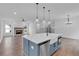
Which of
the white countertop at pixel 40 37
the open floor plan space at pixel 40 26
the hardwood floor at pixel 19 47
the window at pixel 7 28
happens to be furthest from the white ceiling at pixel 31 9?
the hardwood floor at pixel 19 47

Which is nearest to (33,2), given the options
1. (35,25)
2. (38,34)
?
(35,25)

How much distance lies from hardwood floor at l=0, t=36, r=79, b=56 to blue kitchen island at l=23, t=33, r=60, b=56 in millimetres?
80

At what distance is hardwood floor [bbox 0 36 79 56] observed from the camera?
1589 millimetres

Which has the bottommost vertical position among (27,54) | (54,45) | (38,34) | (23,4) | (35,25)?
(27,54)

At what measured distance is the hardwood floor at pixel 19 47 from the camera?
5.21ft

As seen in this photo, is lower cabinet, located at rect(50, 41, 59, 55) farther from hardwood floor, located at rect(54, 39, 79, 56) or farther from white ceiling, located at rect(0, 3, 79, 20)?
white ceiling, located at rect(0, 3, 79, 20)

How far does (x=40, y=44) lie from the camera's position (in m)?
1.60

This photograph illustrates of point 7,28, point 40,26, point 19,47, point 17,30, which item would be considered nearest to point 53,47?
point 40,26

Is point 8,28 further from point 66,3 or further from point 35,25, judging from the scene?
point 66,3

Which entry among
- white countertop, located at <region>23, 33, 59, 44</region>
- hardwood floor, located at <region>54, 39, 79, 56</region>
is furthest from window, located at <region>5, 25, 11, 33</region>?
hardwood floor, located at <region>54, 39, 79, 56</region>

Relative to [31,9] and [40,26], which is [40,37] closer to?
[40,26]

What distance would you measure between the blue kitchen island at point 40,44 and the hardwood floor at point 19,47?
0.26 ft

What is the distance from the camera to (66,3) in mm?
1672

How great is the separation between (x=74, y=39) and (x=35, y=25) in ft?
2.19
